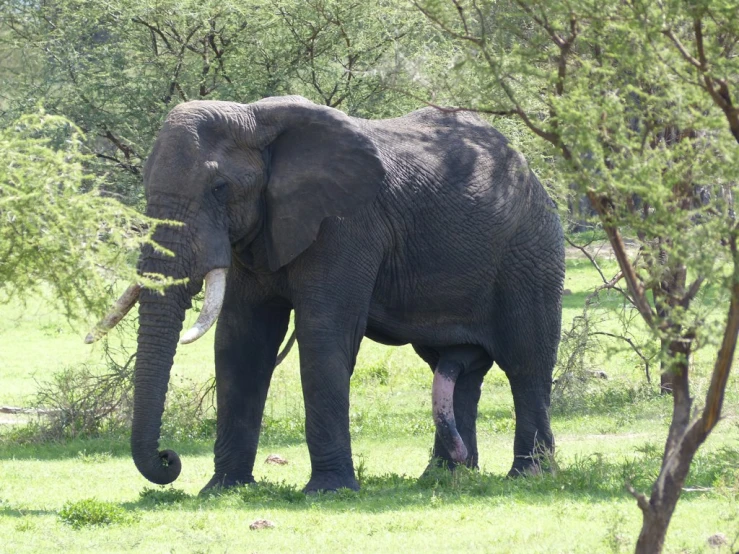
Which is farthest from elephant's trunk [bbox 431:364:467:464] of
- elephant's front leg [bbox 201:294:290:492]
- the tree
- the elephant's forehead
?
the tree

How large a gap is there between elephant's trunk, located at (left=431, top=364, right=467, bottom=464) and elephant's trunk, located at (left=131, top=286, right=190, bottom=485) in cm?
262

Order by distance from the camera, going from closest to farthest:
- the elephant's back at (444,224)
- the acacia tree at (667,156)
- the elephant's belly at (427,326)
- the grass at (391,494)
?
the acacia tree at (667,156)
the grass at (391,494)
the elephant's back at (444,224)
the elephant's belly at (427,326)

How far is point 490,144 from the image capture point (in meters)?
12.3

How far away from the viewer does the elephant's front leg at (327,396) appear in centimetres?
1091

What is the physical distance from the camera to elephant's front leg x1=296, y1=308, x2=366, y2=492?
35.8ft

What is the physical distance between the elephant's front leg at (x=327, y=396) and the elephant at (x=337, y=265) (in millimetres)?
14

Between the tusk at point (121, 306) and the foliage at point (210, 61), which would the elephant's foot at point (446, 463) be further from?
the foliage at point (210, 61)

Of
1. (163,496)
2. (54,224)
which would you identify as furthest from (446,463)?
→ (54,224)

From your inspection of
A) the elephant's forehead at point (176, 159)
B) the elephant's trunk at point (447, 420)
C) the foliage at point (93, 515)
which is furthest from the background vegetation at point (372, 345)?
the elephant's forehead at point (176, 159)

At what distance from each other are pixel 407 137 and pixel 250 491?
3.40 meters

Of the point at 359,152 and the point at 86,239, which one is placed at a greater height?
the point at 359,152

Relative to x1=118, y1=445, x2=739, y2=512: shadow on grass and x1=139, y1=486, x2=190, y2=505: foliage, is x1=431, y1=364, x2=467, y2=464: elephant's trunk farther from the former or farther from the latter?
x1=139, y1=486, x2=190, y2=505: foliage

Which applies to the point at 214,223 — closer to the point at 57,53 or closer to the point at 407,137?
the point at 407,137

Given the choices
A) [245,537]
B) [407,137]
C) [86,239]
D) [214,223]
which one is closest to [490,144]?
[407,137]
